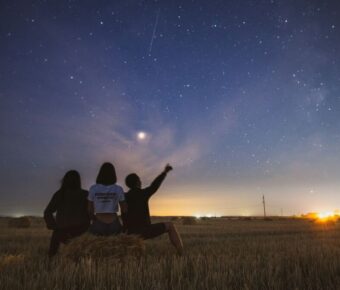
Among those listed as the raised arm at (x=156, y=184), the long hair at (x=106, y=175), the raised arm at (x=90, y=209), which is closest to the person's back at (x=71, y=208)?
the raised arm at (x=90, y=209)

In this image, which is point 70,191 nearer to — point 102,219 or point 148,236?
point 102,219

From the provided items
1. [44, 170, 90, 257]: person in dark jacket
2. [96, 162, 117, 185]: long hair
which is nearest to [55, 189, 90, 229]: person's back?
[44, 170, 90, 257]: person in dark jacket

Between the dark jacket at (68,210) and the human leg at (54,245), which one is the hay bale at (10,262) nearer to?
the human leg at (54,245)

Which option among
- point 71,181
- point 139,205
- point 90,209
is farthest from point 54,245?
point 139,205

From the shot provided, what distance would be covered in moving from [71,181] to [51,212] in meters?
0.71

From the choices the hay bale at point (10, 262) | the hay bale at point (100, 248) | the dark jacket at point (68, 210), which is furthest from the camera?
the dark jacket at point (68, 210)

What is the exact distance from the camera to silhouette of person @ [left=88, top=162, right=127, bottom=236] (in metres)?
7.12

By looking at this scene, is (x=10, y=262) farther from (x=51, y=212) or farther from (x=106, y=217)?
(x=106, y=217)

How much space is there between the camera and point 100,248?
6406 mm

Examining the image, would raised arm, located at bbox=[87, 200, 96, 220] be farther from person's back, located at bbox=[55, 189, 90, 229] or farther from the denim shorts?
person's back, located at bbox=[55, 189, 90, 229]

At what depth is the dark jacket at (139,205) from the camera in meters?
7.65

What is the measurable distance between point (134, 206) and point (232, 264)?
274 centimetres

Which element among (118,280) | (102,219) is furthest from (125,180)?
(118,280)

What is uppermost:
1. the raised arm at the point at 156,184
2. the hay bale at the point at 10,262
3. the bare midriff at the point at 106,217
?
the raised arm at the point at 156,184
